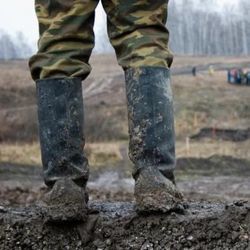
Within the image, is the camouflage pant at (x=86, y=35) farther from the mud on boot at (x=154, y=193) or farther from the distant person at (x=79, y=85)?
the mud on boot at (x=154, y=193)

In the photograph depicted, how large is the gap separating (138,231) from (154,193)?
0.16 metres

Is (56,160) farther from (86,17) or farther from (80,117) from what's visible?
(86,17)

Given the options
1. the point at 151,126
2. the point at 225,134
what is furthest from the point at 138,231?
the point at 225,134

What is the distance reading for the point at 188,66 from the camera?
220 ft

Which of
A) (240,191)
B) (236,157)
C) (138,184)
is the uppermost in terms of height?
(138,184)

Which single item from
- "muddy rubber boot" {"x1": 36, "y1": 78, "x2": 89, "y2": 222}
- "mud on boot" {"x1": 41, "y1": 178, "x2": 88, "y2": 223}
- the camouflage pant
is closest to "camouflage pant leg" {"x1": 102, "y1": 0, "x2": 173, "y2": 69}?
the camouflage pant

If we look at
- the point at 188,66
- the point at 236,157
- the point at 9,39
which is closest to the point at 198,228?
the point at 236,157

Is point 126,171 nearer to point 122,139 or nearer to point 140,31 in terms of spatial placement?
point 122,139

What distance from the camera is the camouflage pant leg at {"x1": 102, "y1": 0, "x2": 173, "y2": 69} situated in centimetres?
290

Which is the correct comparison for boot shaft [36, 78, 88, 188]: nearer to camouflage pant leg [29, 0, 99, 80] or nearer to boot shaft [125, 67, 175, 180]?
camouflage pant leg [29, 0, 99, 80]

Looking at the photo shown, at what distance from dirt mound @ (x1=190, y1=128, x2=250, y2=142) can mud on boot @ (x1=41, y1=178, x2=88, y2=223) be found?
28893 millimetres

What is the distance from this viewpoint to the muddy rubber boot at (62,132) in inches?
113

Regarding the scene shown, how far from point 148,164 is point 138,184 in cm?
11

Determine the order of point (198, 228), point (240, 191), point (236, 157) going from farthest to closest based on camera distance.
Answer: point (236, 157)
point (240, 191)
point (198, 228)
